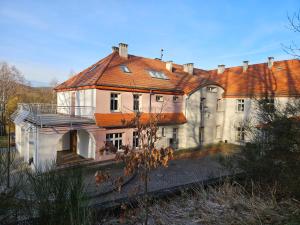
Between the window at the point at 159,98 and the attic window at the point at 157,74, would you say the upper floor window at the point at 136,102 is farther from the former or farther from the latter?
the attic window at the point at 157,74

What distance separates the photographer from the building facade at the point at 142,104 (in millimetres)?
14570

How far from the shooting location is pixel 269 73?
78.7 feet

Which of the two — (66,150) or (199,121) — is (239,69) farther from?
(66,150)

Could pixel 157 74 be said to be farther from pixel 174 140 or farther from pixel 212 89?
pixel 212 89

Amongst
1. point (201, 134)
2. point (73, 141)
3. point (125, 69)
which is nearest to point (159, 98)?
point (125, 69)

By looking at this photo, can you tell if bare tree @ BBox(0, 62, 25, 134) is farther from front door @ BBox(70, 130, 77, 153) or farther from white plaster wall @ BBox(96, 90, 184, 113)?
white plaster wall @ BBox(96, 90, 184, 113)

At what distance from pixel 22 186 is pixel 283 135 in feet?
24.5

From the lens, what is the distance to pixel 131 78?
17.6 m

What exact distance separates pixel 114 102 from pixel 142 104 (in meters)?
2.56

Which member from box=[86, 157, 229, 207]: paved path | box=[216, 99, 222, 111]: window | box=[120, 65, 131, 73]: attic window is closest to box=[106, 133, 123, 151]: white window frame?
box=[86, 157, 229, 207]: paved path

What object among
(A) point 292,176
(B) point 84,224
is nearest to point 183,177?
(A) point 292,176

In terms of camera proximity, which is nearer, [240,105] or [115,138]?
[115,138]

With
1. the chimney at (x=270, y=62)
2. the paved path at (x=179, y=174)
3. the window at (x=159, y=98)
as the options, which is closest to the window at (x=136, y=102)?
the window at (x=159, y=98)

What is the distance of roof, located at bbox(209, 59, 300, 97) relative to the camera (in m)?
20.4
